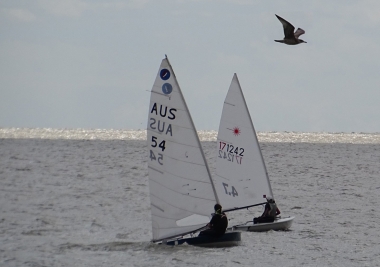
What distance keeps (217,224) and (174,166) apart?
7.45 ft

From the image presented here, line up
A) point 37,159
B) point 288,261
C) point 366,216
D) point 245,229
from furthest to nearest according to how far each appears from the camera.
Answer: point 37,159 → point 366,216 → point 245,229 → point 288,261

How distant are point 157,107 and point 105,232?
912 cm

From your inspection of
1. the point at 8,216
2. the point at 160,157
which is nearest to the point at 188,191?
the point at 160,157

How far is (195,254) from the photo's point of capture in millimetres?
28594

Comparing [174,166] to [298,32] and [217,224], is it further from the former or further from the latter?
[298,32]

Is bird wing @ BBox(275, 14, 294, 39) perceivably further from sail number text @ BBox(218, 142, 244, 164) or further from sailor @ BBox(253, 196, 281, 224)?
sailor @ BBox(253, 196, 281, 224)

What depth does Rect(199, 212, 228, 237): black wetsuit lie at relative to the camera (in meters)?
27.4

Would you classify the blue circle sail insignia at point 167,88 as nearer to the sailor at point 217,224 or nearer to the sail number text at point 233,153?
the sailor at point 217,224

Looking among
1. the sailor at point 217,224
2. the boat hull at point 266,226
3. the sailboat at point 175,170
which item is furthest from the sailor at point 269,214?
the sailor at point 217,224

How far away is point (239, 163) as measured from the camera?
35.4m

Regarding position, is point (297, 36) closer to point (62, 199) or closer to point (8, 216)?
point (8, 216)

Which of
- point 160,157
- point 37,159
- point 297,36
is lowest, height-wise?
point 37,159

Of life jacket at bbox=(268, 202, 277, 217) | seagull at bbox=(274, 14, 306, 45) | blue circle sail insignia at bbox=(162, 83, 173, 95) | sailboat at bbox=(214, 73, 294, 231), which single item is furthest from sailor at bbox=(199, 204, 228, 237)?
sailboat at bbox=(214, 73, 294, 231)

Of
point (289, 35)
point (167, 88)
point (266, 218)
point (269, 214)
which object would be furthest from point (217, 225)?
point (289, 35)
